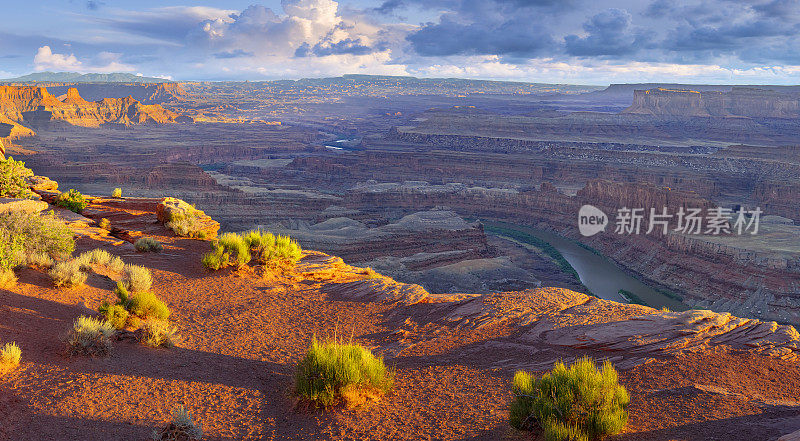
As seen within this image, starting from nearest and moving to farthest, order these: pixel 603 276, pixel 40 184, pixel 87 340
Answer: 1. pixel 87 340
2. pixel 40 184
3. pixel 603 276

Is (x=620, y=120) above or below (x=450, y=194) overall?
above

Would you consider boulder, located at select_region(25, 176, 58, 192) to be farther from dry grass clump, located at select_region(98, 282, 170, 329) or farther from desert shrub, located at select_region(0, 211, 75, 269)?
dry grass clump, located at select_region(98, 282, 170, 329)

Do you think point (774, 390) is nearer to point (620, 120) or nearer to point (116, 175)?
point (116, 175)

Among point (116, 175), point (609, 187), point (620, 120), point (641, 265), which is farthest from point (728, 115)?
point (116, 175)

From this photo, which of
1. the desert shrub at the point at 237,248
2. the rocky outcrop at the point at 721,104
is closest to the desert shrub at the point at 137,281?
the desert shrub at the point at 237,248

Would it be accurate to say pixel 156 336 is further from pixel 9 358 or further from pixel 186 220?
pixel 186 220

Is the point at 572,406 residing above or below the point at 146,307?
above

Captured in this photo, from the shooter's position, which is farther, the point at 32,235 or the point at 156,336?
the point at 32,235

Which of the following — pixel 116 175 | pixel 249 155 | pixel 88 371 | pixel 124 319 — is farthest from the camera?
pixel 249 155

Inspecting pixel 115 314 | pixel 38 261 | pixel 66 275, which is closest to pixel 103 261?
pixel 38 261
